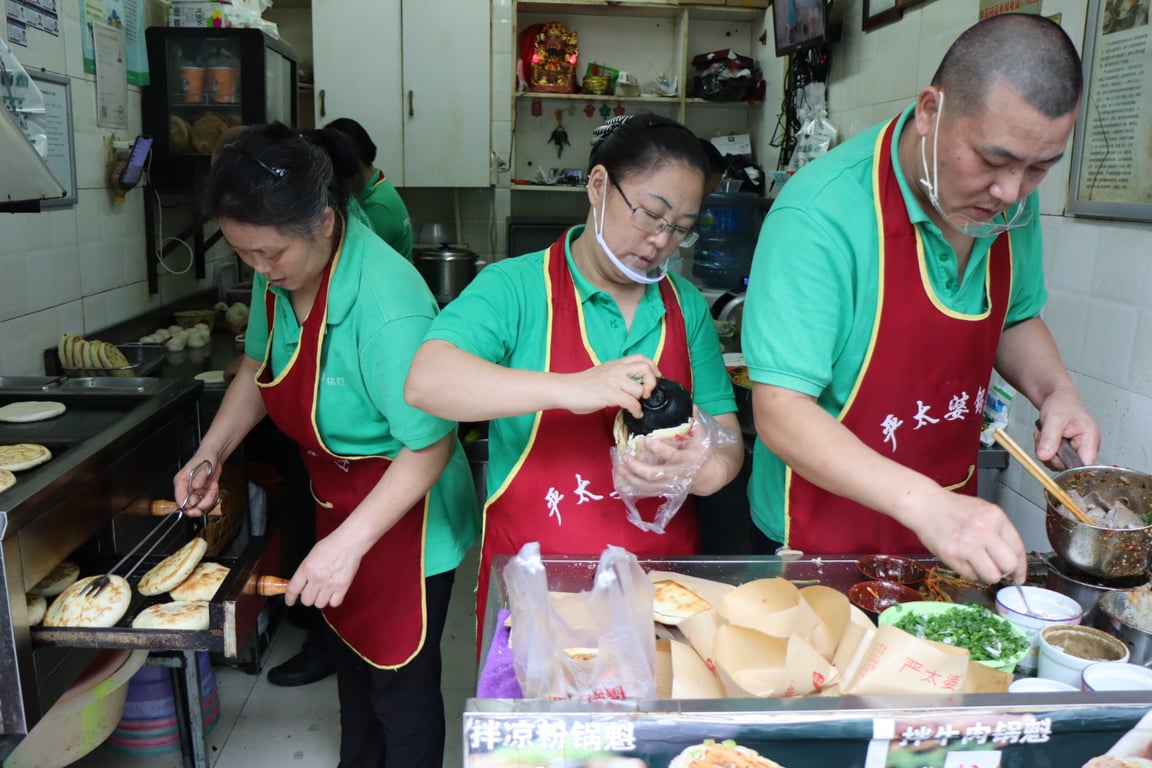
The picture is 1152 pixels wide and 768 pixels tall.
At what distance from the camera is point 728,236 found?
4.81 metres

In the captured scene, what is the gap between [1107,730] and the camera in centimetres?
89

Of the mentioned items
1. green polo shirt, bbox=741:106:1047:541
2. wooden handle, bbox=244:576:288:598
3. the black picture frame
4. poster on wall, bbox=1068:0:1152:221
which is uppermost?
the black picture frame

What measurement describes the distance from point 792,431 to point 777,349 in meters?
A: 0.13

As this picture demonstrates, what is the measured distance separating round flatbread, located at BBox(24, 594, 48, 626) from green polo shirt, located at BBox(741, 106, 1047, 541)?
50.4 inches

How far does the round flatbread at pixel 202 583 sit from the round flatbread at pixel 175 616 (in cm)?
4

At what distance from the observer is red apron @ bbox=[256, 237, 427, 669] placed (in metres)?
1.88

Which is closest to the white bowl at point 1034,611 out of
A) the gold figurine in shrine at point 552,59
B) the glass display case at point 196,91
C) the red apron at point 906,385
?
the red apron at point 906,385

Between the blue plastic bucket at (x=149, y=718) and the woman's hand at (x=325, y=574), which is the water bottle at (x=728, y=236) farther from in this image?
the woman's hand at (x=325, y=574)

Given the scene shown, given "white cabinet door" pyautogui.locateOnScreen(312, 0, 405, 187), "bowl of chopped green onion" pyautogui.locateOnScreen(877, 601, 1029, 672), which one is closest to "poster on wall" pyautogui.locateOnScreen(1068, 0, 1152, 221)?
"bowl of chopped green onion" pyautogui.locateOnScreen(877, 601, 1029, 672)

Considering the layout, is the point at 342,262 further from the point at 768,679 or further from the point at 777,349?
the point at 768,679

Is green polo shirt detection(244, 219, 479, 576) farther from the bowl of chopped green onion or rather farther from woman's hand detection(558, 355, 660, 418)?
the bowl of chopped green onion

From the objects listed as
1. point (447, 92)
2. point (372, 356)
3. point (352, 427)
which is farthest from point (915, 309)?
point (447, 92)

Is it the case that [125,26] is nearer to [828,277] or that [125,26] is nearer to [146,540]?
[146,540]

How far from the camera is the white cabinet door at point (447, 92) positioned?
4.83 m
